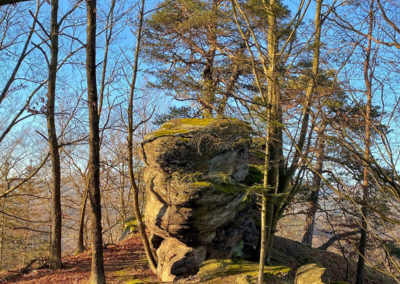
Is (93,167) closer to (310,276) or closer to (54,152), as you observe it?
(54,152)

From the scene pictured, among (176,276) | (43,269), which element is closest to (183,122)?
(176,276)

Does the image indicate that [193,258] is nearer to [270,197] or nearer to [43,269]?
[270,197]

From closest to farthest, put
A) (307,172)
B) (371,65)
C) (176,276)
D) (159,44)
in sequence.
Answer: (371,65), (176,276), (307,172), (159,44)

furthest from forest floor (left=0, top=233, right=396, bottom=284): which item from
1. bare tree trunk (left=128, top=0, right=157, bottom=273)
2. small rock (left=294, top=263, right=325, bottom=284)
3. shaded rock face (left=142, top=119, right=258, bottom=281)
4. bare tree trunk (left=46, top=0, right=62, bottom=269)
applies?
shaded rock face (left=142, top=119, right=258, bottom=281)

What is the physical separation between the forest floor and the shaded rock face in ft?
3.15

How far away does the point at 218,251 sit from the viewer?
8.05 meters

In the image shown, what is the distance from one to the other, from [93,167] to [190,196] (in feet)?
8.33

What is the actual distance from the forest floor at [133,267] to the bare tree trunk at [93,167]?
3.30ft

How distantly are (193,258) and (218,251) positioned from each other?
2.82 feet

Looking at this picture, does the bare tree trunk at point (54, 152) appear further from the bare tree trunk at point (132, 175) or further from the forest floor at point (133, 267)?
the bare tree trunk at point (132, 175)

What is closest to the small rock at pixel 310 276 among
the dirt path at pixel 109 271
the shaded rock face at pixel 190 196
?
the shaded rock face at pixel 190 196

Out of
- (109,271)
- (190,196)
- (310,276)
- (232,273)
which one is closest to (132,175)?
(190,196)

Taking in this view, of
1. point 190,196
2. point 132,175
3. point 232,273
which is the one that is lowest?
point 232,273

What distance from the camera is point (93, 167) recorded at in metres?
7.13
